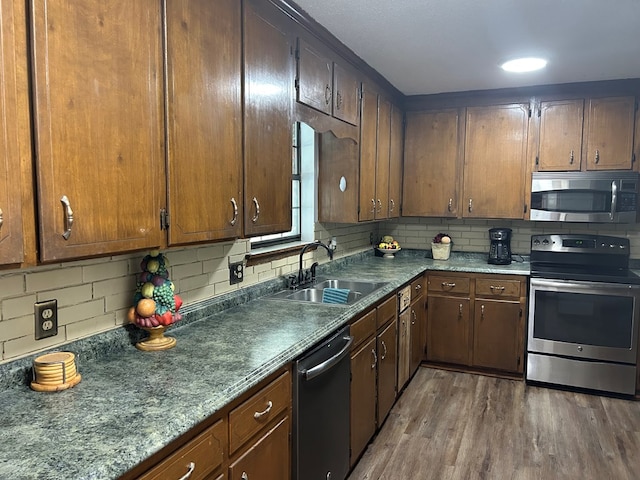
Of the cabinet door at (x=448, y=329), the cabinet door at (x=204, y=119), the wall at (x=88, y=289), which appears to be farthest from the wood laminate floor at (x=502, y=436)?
the cabinet door at (x=204, y=119)

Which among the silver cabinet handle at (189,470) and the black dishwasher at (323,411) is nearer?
the silver cabinet handle at (189,470)

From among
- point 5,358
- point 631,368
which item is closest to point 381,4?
point 5,358

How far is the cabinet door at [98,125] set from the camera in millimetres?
1132

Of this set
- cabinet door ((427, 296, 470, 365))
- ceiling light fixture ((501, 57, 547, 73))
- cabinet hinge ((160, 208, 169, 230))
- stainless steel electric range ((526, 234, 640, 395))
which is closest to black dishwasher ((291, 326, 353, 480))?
cabinet hinge ((160, 208, 169, 230))

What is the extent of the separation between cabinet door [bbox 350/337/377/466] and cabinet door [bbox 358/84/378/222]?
1.11 m

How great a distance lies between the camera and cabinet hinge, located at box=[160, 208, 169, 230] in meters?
1.51

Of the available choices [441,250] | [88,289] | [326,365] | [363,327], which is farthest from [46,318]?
[441,250]

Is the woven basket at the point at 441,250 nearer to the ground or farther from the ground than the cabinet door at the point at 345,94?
nearer to the ground

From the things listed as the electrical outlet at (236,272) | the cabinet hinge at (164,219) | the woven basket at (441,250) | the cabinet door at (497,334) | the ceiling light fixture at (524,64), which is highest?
the ceiling light fixture at (524,64)

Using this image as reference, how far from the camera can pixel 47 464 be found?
100cm

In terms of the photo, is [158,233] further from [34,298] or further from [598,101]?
[598,101]

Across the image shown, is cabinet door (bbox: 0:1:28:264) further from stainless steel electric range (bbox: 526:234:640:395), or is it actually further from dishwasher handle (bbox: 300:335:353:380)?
stainless steel electric range (bbox: 526:234:640:395)

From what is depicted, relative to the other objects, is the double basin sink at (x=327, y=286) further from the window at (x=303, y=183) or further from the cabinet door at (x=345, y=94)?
the cabinet door at (x=345, y=94)

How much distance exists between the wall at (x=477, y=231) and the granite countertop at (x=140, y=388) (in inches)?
96.7
